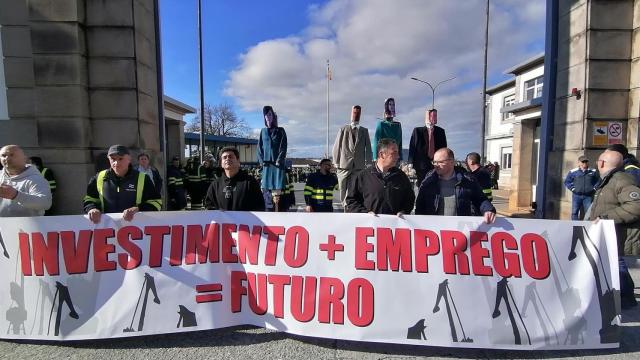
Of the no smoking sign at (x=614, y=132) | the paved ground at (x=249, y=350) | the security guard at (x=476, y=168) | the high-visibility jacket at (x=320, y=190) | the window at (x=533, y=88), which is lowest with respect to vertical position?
the paved ground at (x=249, y=350)

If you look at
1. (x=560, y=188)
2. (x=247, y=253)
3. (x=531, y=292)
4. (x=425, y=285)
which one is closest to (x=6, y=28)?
(x=247, y=253)

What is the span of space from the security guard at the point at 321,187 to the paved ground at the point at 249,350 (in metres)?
3.08

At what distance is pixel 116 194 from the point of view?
3.47 metres

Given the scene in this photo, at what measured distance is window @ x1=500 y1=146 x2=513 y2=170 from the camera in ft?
102

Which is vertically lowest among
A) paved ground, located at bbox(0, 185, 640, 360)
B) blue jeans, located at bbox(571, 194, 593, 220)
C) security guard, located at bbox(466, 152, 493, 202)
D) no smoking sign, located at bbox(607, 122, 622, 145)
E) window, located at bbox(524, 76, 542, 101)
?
paved ground, located at bbox(0, 185, 640, 360)

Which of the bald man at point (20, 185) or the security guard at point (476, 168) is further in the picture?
the security guard at point (476, 168)

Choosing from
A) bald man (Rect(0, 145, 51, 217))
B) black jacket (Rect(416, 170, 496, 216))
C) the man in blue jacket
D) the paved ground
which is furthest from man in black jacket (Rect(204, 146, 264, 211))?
the man in blue jacket

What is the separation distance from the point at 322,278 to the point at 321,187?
3010 mm

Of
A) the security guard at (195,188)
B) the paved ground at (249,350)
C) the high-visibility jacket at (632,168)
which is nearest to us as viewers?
the paved ground at (249,350)

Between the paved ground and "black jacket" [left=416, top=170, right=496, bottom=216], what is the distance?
4.07 ft

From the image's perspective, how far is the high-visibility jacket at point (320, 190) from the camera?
603cm

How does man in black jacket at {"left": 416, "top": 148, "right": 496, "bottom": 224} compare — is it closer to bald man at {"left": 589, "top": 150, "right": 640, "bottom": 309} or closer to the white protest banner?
the white protest banner

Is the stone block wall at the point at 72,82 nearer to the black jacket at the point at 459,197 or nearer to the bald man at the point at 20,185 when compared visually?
the bald man at the point at 20,185

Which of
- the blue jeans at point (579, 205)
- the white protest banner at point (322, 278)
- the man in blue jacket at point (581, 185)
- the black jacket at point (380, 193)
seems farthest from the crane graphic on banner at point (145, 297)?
the blue jeans at point (579, 205)
